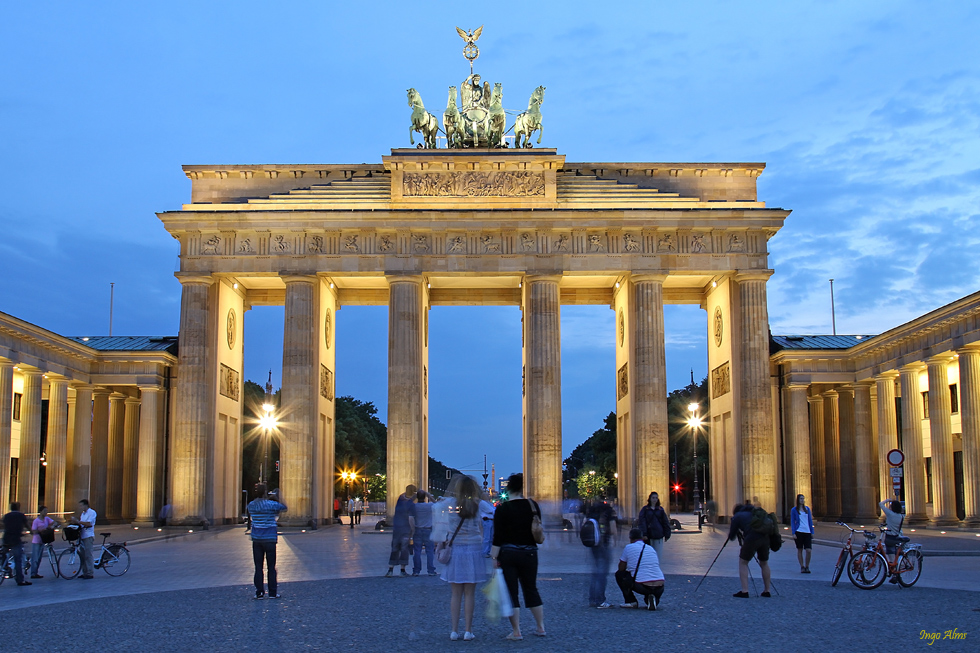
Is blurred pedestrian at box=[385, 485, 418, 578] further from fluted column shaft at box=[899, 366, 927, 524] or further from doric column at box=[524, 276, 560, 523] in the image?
fluted column shaft at box=[899, 366, 927, 524]

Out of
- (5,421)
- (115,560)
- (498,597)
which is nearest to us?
(498,597)

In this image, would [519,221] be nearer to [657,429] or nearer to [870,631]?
[657,429]

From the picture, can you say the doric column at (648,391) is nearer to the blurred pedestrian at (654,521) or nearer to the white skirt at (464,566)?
the blurred pedestrian at (654,521)

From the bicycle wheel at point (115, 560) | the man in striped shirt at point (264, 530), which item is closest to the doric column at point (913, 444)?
the bicycle wheel at point (115, 560)

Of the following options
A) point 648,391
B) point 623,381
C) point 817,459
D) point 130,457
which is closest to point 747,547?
point 648,391

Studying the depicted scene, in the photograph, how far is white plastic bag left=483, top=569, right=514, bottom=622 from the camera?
12695 millimetres

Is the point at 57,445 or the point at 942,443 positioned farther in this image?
the point at 57,445

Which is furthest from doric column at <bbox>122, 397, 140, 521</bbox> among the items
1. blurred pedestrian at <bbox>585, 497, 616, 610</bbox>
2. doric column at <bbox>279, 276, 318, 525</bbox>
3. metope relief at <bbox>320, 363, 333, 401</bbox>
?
blurred pedestrian at <bbox>585, 497, 616, 610</bbox>

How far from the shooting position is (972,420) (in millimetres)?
39750

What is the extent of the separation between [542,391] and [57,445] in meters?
22.6

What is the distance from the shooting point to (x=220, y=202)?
49469 millimetres

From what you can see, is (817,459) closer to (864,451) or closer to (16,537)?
(864,451)

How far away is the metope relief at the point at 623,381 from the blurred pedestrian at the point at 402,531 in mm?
27357

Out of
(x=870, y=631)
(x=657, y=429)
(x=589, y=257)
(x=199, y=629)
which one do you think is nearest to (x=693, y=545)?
(x=657, y=429)
